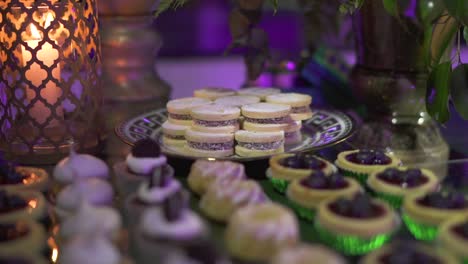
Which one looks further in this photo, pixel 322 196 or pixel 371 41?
pixel 371 41

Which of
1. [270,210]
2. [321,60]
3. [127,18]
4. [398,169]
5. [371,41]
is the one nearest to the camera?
[270,210]

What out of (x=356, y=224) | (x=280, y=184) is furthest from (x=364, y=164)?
(x=356, y=224)

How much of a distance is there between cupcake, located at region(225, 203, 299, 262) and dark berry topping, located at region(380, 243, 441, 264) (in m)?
0.10

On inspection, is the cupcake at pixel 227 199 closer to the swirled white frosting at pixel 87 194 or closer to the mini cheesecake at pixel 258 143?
the swirled white frosting at pixel 87 194

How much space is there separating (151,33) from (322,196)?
2.30 feet

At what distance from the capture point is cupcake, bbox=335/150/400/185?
0.81 meters

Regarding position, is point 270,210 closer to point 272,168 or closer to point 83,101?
point 272,168

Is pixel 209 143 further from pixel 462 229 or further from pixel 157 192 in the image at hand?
pixel 462 229

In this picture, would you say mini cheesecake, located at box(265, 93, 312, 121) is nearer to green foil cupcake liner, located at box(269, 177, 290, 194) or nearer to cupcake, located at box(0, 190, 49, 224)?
green foil cupcake liner, located at box(269, 177, 290, 194)

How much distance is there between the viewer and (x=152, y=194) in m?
0.65

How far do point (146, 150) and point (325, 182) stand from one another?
243mm

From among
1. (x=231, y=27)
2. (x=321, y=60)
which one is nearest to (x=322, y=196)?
(x=231, y=27)

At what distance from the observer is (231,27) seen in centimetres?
124

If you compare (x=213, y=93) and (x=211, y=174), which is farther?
(x=213, y=93)
